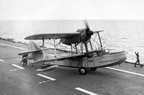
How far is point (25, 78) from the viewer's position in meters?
17.3

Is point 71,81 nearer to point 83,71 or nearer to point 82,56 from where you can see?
point 83,71

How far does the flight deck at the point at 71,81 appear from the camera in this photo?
1392 cm

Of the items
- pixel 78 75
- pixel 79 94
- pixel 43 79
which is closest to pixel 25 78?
pixel 43 79

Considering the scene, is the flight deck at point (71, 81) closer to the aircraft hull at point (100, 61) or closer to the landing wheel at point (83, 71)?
the landing wheel at point (83, 71)

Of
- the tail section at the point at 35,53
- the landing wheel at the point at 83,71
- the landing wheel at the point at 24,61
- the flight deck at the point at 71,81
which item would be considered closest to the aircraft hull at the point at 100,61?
the landing wheel at the point at 83,71

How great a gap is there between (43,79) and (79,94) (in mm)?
4540

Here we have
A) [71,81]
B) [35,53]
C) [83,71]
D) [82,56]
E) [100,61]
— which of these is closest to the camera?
[71,81]

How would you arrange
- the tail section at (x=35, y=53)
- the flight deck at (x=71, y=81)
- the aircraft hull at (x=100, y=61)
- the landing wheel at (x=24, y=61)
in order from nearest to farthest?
1. the flight deck at (x=71, y=81)
2. the aircraft hull at (x=100, y=61)
3. the tail section at (x=35, y=53)
4. the landing wheel at (x=24, y=61)

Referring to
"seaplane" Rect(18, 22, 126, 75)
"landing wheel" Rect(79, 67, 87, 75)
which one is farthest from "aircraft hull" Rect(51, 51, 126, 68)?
"landing wheel" Rect(79, 67, 87, 75)

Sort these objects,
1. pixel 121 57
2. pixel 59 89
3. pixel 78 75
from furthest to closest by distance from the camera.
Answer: pixel 78 75 → pixel 121 57 → pixel 59 89

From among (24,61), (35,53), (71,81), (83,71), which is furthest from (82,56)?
(24,61)

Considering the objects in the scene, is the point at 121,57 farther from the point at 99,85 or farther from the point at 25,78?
the point at 25,78

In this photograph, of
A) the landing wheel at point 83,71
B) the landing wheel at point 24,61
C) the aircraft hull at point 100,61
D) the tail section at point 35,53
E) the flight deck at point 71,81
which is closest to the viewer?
the flight deck at point 71,81

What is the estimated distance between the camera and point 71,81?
16.2 m
